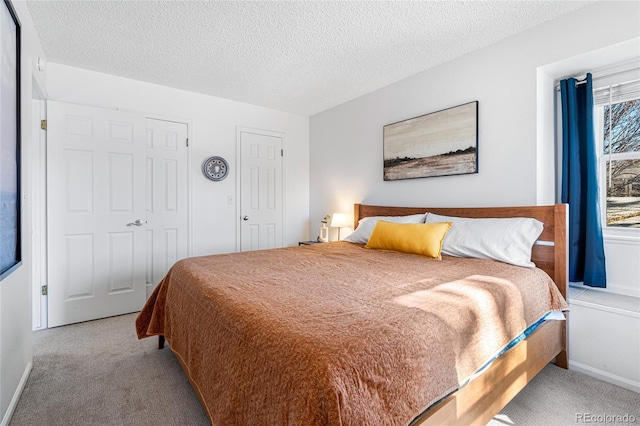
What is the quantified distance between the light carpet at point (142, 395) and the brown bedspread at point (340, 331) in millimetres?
286

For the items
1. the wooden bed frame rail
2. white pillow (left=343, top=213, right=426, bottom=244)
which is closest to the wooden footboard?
the wooden bed frame rail

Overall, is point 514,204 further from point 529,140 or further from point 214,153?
point 214,153

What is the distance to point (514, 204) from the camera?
2428 mm

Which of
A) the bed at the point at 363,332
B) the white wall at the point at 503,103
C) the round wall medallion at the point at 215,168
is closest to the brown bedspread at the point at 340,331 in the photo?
the bed at the point at 363,332

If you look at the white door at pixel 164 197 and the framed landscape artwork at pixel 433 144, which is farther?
the white door at pixel 164 197

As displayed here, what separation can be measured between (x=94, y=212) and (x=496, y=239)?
353 centimetres

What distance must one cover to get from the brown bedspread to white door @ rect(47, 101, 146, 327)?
1480 millimetres

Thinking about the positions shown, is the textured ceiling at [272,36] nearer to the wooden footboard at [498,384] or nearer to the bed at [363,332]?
the bed at [363,332]

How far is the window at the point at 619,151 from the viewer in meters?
2.18

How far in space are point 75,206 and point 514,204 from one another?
3.86 meters

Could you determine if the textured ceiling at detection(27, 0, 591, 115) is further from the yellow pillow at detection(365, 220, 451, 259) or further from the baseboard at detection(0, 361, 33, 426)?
the baseboard at detection(0, 361, 33, 426)

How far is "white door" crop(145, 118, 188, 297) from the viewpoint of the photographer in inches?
131

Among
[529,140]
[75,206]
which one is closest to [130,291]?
[75,206]

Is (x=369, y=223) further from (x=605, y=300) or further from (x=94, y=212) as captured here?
(x=94, y=212)
